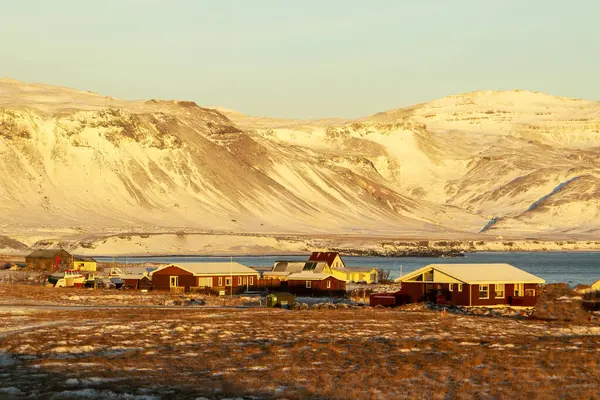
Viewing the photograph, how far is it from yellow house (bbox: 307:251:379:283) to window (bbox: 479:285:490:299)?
24.6m

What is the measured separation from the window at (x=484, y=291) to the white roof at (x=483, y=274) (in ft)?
1.39

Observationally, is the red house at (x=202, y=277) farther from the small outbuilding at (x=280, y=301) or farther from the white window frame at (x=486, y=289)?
the white window frame at (x=486, y=289)

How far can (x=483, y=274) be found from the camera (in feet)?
202

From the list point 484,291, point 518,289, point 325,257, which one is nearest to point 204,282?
point 325,257

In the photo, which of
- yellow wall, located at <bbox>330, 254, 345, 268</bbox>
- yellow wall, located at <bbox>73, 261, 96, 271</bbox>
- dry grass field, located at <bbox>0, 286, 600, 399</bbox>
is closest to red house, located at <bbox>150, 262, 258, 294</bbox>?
yellow wall, located at <bbox>330, 254, 345, 268</bbox>

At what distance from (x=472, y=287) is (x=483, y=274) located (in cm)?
207

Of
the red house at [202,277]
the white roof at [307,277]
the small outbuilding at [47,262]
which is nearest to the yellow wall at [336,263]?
the white roof at [307,277]

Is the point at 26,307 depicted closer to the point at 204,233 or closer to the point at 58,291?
the point at 58,291

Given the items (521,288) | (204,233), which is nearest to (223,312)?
(521,288)

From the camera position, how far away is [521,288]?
6116cm

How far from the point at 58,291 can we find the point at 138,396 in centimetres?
4562

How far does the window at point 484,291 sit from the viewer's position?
198 ft

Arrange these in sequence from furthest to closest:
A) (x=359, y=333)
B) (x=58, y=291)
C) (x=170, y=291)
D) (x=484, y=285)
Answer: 1. (x=170, y=291)
2. (x=58, y=291)
3. (x=484, y=285)
4. (x=359, y=333)

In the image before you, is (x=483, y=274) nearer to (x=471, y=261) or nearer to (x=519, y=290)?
(x=519, y=290)
